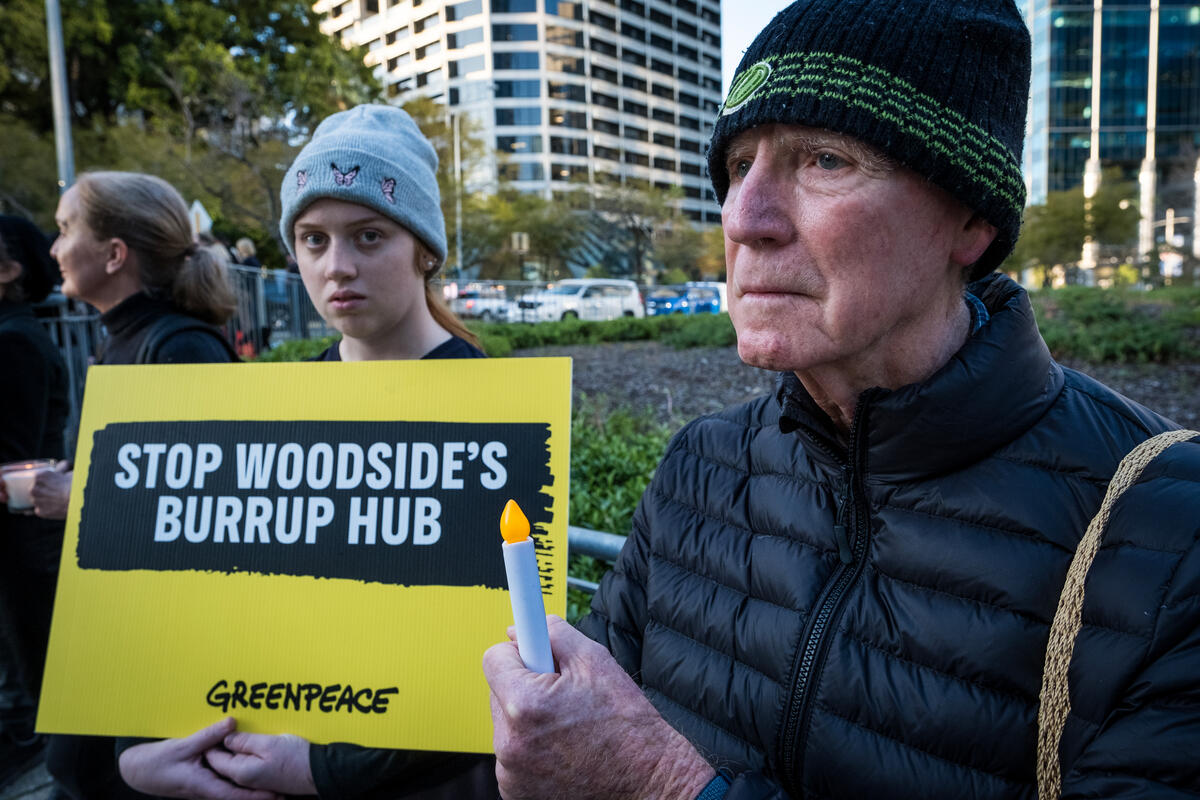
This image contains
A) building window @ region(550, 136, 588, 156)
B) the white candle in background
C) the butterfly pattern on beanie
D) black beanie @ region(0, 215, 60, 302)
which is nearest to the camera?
the butterfly pattern on beanie

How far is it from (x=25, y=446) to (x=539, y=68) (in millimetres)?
87492

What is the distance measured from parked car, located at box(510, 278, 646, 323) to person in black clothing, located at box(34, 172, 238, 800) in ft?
50.7

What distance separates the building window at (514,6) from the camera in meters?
83.4

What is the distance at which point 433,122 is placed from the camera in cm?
2742

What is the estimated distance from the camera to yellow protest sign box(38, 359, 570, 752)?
1547mm

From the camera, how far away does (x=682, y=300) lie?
23969mm

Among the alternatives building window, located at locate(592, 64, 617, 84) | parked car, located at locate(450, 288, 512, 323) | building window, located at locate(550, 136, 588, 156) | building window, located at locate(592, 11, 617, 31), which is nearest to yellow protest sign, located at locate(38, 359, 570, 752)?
parked car, located at locate(450, 288, 512, 323)

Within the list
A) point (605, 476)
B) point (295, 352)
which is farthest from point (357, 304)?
point (295, 352)

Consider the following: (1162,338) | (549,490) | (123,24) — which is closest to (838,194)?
(549,490)

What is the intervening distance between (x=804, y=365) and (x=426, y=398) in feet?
2.62

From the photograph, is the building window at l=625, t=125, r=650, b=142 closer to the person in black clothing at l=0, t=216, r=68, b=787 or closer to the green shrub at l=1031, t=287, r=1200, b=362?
the green shrub at l=1031, t=287, r=1200, b=362

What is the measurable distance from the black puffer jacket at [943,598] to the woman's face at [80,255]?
226cm

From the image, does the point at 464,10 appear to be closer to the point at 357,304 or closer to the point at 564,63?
the point at 564,63

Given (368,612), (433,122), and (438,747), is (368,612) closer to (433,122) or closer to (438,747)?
(438,747)
